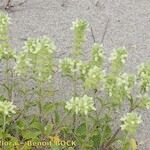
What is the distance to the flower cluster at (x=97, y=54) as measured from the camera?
93.7 inches

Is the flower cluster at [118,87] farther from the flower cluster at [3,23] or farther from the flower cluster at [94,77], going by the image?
the flower cluster at [3,23]

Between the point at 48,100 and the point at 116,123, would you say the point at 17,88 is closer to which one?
the point at 48,100

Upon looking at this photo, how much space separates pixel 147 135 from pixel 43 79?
1.98ft

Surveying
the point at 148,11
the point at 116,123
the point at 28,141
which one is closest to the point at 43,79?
the point at 28,141

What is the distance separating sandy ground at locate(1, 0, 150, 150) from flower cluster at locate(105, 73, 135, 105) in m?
0.82

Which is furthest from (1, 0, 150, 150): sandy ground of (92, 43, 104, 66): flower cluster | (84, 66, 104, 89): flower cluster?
(84, 66, 104, 89): flower cluster

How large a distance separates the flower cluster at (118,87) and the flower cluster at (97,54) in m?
0.12

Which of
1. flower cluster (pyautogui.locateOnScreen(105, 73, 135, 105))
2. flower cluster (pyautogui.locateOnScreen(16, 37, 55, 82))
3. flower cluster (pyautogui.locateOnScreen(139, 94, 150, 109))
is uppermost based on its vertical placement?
flower cluster (pyautogui.locateOnScreen(16, 37, 55, 82))

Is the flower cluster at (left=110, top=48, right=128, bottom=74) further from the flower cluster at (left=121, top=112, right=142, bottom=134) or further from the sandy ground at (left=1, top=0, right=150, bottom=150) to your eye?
the sandy ground at (left=1, top=0, right=150, bottom=150)

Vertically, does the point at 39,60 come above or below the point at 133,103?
above

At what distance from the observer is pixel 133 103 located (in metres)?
2.46

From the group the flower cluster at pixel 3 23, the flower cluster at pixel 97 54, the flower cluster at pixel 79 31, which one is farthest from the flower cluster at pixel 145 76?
the flower cluster at pixel 3 23

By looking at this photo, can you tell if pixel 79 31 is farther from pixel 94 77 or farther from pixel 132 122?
pixel 132 122

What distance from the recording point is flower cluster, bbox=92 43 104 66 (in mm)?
2379
